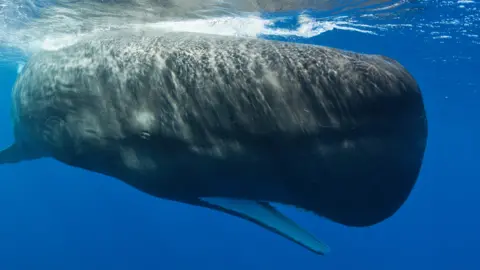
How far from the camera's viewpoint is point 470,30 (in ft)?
56.9

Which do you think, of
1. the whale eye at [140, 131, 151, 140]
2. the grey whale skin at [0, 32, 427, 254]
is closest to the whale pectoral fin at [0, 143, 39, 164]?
the grey whale skin at [0, 32, 427, 254]

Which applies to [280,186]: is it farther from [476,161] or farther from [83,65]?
[476,161]

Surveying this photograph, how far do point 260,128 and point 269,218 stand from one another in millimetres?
692

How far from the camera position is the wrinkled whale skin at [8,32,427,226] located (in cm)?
242

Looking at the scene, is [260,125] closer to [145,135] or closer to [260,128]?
[260,128]

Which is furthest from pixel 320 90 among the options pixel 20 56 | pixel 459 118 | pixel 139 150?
pixel 459 118

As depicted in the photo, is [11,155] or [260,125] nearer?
[260,125]

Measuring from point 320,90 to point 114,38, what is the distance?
2836mm

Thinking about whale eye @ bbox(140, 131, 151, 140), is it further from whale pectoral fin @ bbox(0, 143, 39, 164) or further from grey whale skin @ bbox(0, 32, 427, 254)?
whale pectoral fin @ bbox(0, 143, 39, 164)

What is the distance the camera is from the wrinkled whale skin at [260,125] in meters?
2.42

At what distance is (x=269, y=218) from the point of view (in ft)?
9.30

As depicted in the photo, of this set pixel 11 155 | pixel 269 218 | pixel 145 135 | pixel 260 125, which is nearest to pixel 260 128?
pixel 260 125

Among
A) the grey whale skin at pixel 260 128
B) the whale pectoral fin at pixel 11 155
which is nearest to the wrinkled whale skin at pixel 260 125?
the grey whale skin at pixel 260 128

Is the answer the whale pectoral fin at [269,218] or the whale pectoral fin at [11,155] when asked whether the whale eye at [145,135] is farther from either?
the whale pectoral fin at [11,155]
